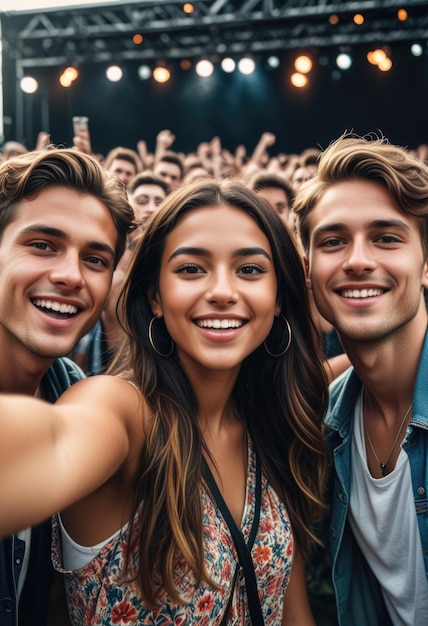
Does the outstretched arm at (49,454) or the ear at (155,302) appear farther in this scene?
the ear at (155,302)

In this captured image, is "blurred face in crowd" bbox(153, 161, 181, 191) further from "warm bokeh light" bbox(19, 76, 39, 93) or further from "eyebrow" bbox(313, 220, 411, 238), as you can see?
"eyebrow" bbox(313, 220, 411, 238)

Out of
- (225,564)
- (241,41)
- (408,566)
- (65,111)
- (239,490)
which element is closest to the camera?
(225,564)

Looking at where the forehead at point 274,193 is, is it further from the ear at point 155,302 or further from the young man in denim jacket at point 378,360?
the ear at point 155,302

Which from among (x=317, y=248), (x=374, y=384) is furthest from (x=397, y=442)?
(x=317, y=248)

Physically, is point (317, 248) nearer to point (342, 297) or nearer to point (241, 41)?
point (342, 297)

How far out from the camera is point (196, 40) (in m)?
9.58

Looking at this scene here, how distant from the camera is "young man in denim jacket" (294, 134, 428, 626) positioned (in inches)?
81.9

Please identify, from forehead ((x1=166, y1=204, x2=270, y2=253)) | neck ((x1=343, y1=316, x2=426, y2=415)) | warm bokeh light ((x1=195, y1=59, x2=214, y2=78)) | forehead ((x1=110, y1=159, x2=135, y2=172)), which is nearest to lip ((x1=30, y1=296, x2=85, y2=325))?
forehead ((x1=166, y1=204, x2=270, y2=253))

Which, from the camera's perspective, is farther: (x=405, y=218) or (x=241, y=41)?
(x=241, y=41)

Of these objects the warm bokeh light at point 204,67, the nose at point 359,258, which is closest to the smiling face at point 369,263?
the nose at point 359,258

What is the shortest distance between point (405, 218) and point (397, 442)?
32.4 inches

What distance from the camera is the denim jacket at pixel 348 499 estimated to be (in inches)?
81.8

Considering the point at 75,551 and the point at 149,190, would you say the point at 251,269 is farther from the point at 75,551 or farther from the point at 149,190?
the point at 149,190

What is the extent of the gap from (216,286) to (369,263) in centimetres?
61
